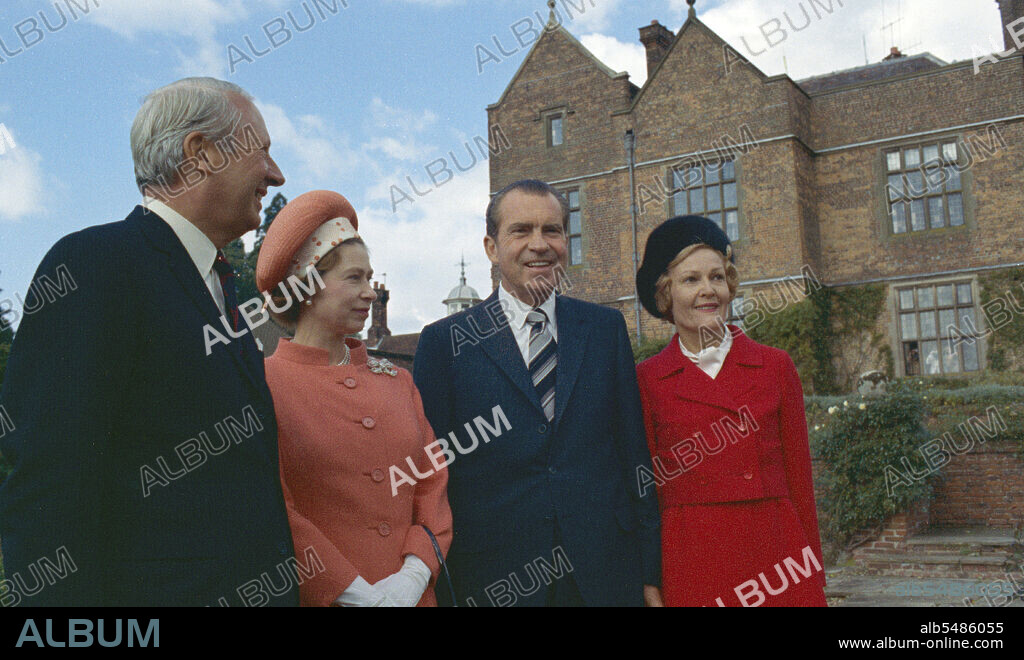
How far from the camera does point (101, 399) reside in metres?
1.55

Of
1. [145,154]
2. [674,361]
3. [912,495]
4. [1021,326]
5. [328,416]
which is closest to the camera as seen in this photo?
[145,154]

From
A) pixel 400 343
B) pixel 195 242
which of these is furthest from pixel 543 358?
pixel 400 343

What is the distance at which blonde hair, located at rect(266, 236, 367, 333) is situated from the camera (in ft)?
7.64

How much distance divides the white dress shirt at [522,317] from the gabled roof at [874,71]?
20.5m

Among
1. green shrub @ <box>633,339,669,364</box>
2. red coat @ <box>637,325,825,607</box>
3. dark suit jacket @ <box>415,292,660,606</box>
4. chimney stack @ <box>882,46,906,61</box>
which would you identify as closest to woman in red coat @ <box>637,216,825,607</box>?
red coat @ <box>637,325,825,607</box>

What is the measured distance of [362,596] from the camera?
82.0 inches

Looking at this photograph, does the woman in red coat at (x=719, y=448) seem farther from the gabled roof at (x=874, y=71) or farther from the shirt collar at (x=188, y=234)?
the gabled roof at (x=874, y=71)

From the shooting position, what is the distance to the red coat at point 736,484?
2.57m

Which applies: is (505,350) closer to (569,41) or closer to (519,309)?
(519,309)

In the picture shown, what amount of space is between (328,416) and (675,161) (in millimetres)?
17831

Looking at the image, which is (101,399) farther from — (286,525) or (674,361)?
(674,361)

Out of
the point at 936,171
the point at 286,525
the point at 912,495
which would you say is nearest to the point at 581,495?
the point at 286,525

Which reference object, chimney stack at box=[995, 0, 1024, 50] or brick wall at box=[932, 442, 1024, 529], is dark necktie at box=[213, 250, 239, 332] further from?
chimney stack at box=[995, 0, 1024, 50]

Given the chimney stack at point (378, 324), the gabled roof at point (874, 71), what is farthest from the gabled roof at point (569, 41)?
the chimney stack at point (378, 324)
